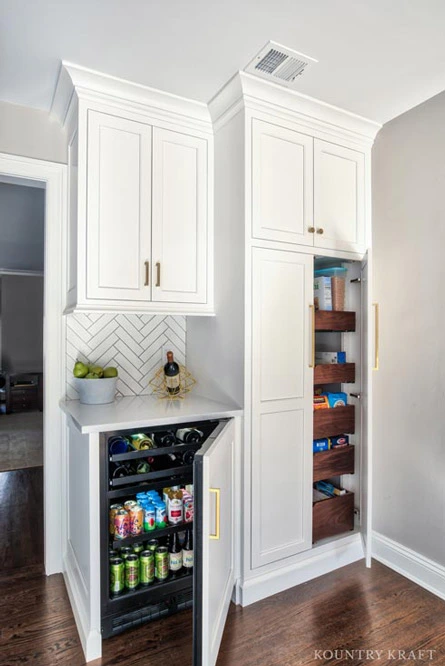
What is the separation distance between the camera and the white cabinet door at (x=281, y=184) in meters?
2.07

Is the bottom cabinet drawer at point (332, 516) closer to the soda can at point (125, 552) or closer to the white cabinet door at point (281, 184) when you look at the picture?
the soda can at point (125, 552)

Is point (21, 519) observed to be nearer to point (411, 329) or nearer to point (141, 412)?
point (141, 412)

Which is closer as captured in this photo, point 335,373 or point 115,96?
point 115,96

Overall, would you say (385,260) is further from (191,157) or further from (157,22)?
(157,22)

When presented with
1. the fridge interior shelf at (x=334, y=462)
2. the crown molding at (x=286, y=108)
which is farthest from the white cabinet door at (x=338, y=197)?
the fridge interior shelf at (x=334, y=462)

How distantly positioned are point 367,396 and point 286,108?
5.14 feet

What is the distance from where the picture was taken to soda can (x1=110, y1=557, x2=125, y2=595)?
6.02 ft

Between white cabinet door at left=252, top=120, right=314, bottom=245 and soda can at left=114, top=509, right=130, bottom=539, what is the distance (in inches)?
56.3

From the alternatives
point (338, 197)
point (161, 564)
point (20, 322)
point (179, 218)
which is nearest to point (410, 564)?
point (161, 564)

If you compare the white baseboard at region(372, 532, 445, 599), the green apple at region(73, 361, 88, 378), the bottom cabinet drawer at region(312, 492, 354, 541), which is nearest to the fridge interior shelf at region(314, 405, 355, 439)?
the bottom cabinet drawer at region(312, 492, 354, 541)

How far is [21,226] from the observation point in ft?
14.9

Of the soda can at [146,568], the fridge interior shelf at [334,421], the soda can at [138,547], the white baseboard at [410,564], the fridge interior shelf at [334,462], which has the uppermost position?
the fridge interior shelf at [334,421]

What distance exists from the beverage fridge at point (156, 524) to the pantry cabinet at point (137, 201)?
675 millimetres

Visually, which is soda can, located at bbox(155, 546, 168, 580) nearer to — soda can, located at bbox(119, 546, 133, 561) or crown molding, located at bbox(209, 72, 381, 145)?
soda can, located at bbox(119, 546, 133, 561)
